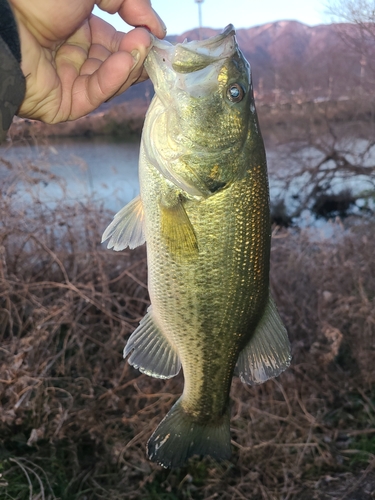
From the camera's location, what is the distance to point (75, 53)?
85.0 inches

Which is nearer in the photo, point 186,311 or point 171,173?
point 171,173

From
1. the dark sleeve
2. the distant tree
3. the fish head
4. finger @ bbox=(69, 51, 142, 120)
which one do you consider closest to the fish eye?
the fish head

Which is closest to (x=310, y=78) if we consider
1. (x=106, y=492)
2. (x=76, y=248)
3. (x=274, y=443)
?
(x=76, y=248)

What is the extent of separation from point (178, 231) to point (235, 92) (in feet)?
1.91

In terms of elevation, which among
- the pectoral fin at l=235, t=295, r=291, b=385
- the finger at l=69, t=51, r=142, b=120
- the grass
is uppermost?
the finger at l=69, t=51, r=142, b=120

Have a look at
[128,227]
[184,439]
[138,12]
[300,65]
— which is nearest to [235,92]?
[138,12]

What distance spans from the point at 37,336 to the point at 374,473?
339cm

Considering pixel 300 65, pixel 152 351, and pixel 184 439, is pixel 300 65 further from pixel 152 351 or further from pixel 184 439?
pixel 184 439

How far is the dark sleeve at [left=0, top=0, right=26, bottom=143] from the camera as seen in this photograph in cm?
160

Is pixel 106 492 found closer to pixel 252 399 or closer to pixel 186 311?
pixel 252 399

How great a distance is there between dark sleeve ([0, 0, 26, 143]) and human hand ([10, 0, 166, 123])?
10cm

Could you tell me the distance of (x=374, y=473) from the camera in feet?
13.2

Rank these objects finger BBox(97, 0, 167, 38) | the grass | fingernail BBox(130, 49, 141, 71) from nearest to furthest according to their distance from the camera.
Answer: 1. fingernail BBox(130, 49, 141, 71)
2. finger BBox(97, 0, 167, 38)
3. the grass

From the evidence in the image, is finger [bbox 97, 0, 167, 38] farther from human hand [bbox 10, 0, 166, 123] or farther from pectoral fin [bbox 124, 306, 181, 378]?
pectoral fin [bbox 124, 306, 181, 378]
